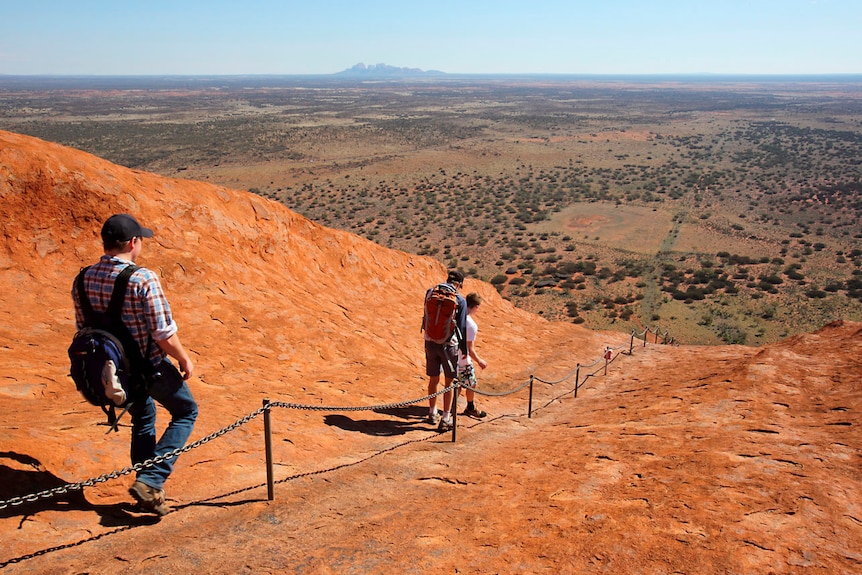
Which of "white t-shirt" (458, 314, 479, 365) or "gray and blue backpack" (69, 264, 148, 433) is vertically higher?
"gray and blue backpack" (69, 264, 148, 433)

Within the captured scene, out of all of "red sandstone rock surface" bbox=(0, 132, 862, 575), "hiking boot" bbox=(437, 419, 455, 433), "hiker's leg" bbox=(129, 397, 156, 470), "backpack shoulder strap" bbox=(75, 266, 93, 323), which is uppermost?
"backpack shoulder strap" bbox=(75, 266, 93, 323)

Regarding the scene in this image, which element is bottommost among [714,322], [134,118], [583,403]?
[714,322]

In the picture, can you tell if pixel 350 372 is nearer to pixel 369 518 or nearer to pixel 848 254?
pixel 369 518

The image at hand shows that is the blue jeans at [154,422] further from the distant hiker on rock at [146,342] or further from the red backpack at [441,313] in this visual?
the red backpack at [441,313]

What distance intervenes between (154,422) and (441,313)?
339cm

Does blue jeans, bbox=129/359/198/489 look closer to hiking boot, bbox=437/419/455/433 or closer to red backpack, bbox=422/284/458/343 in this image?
red backpack, bbox=422/284/458/343

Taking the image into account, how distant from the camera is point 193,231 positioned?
35.0ft

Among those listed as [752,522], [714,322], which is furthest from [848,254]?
[752,522]

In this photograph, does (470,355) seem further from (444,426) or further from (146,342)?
(146,342)

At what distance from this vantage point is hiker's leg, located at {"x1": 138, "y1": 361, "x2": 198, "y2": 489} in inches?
155

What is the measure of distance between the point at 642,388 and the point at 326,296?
267 inches

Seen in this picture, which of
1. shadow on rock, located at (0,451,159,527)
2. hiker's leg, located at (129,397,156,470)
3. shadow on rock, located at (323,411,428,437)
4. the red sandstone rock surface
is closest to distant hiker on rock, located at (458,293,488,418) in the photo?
the red sandstone rock surface

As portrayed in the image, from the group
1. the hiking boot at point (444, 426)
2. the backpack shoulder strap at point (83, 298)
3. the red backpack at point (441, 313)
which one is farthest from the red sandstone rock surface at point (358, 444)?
the backpack shoulder strap at point (83, 298)

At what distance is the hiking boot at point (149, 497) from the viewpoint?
3900mm
